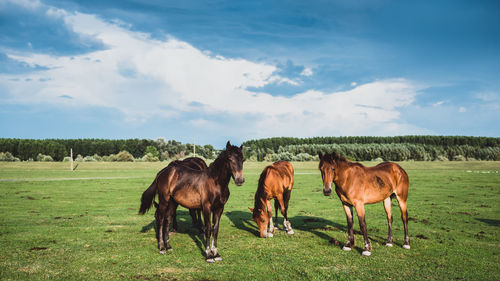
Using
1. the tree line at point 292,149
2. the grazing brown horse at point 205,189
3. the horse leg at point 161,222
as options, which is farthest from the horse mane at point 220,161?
the tree line at point 292,149

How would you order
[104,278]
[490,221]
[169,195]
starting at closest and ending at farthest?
[104,278], [169,195], [490,221]

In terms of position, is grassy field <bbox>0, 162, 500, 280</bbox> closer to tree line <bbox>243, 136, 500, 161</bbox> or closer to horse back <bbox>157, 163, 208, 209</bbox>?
horse back <bbox>157, 163, 208, 209</bbox>

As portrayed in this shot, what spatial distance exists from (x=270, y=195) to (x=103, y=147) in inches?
4179

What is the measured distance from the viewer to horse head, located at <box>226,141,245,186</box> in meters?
7.31

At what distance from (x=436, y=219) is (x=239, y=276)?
11.4 metres

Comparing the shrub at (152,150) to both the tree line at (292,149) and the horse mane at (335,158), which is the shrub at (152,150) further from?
the horse mane at (335,158)

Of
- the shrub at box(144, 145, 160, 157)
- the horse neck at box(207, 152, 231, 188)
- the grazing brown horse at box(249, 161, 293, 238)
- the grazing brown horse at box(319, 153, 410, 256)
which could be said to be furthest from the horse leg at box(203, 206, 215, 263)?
the shrub at box(144, 145, 160, 157)

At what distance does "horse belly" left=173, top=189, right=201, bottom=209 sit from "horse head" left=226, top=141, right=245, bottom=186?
140 centimetres

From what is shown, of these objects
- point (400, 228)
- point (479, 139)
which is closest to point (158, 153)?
point (400, 228)

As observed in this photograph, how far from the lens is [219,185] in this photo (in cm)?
790

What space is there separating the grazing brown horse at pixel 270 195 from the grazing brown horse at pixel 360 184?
2594 millimetres

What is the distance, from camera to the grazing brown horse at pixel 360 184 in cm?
833

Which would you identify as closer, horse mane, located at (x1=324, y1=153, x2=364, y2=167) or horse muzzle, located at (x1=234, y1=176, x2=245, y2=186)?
horse muzzle, located at (x1=234, y1=176, x2=245, y2=186)

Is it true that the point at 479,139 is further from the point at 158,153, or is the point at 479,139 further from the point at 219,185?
the point at 219,185
